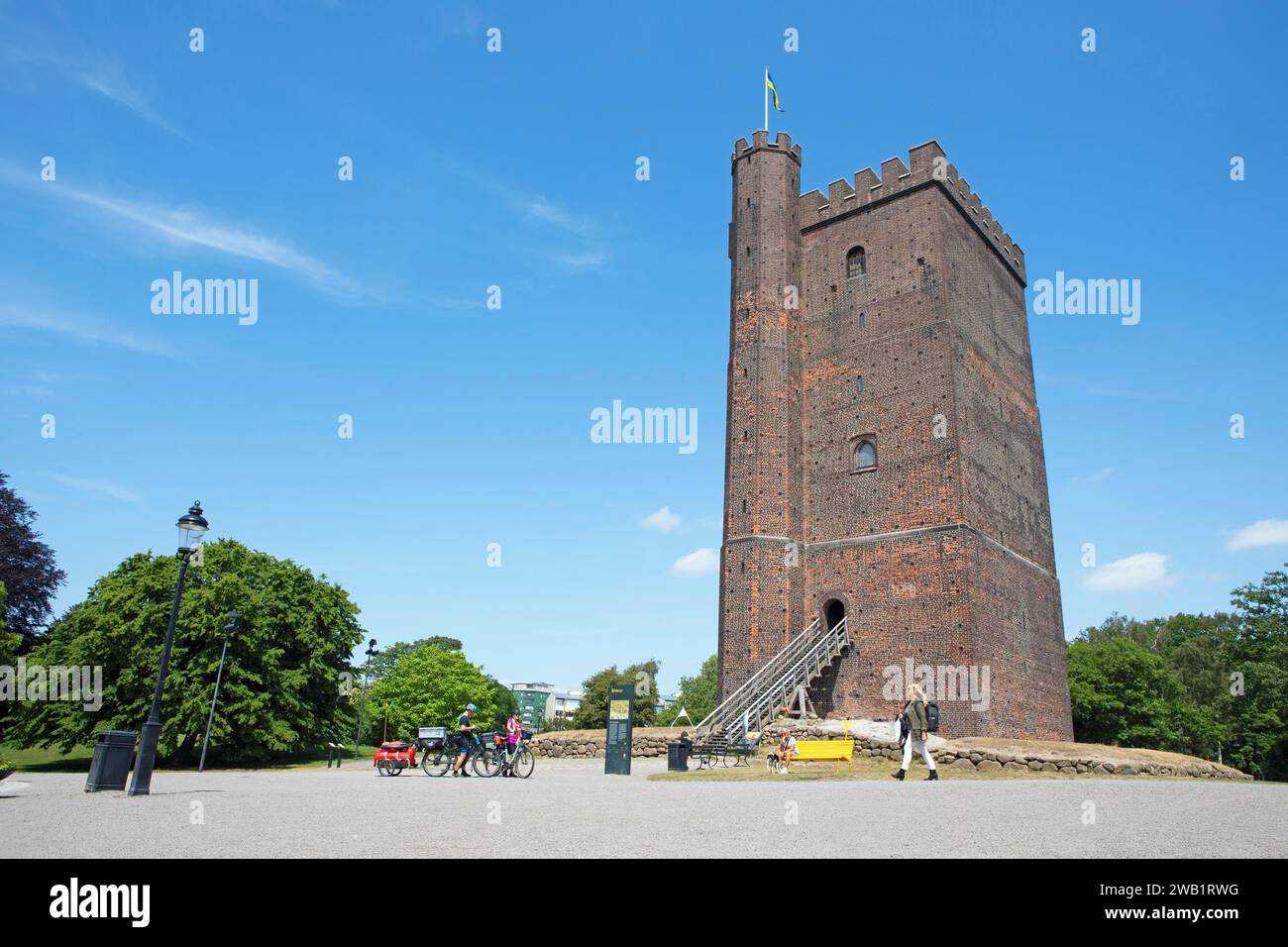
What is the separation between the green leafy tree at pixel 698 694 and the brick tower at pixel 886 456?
162 feet

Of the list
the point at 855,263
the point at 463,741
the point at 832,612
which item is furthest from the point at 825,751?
the point at 855,263

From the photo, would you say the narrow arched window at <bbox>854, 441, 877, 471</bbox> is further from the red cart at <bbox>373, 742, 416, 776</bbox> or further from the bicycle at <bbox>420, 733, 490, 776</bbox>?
the red cart at <bbox>373, 742, 416, 776</bbox>

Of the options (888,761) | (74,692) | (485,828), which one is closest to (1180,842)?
(485,828)

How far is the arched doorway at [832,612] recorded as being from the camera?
3162 cm

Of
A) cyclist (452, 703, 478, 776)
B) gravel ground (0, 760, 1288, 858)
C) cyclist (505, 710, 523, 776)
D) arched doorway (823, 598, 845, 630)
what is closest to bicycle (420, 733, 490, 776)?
cyclist (452, 703, 478, 776)

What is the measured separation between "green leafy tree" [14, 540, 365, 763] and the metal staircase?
53.1 ft

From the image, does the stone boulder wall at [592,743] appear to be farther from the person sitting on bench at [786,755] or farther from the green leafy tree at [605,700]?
the green leafy tree at [605,700]

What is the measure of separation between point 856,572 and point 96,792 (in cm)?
2429

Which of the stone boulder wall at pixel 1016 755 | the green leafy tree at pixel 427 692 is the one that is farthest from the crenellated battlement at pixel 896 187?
the green leafy tree at pixel 427 692

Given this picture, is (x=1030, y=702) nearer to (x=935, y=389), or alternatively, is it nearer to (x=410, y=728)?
(x=935, y=389)

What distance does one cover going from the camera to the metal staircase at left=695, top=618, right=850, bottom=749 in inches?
1008

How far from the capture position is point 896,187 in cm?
3450

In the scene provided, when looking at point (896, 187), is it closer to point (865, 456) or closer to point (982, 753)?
point (865, 456)

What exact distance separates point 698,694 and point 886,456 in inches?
2675
